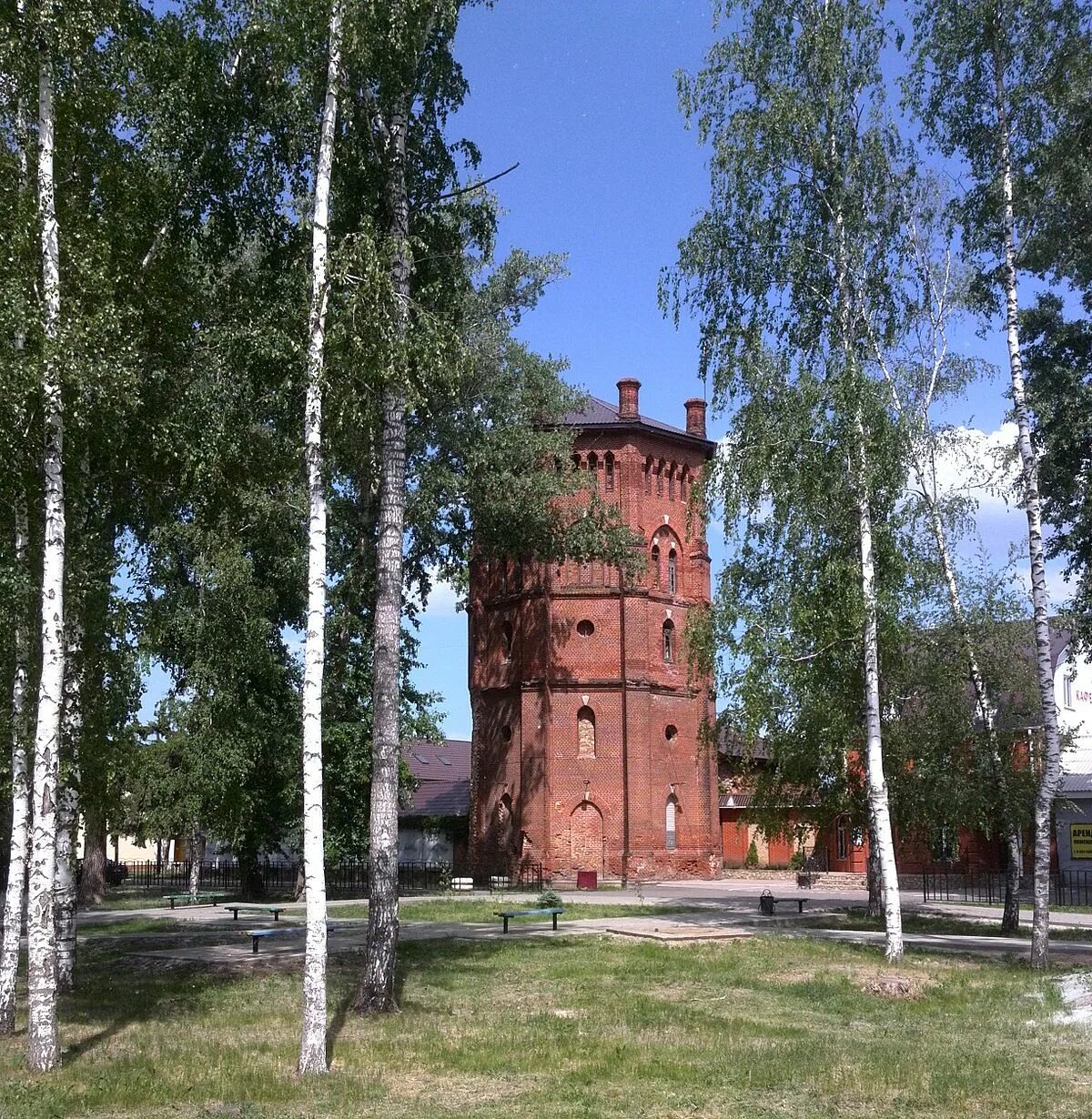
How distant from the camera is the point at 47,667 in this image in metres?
11.1

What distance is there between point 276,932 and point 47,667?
10794 mm

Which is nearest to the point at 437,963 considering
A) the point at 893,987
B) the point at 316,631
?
the point at 893,987

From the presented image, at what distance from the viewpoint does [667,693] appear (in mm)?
43406

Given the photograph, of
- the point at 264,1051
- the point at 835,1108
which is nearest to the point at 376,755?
the point at 264,1051

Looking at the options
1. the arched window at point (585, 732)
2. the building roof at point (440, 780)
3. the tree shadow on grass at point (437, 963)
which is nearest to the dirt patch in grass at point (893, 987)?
the tree shadow on grass at point (437, 963)

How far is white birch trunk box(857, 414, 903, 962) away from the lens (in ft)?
59.7

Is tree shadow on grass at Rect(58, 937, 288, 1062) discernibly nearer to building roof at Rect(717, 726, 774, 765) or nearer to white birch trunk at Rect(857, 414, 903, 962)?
building roof at Rect(717, 726, 774, 765)

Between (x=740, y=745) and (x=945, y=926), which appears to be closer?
(x=740, y=745)

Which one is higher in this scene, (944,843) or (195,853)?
(944,843)

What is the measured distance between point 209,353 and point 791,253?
33.5 feet

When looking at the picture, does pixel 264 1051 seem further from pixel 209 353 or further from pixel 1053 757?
pixel 1053 757

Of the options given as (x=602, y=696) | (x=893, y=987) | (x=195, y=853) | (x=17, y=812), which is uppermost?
(x=602, y=696)

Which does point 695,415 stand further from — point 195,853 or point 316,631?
point 316,631

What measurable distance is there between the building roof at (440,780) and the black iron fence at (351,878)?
95.2 inches
